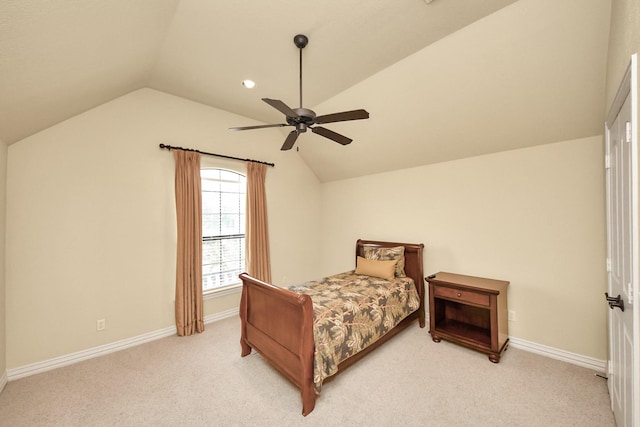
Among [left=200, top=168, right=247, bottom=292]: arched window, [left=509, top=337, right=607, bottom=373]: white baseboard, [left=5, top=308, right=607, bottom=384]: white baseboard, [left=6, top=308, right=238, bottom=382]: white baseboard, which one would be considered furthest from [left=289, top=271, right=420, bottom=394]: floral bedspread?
[left=6, top=308, right=238, bottom=382]: white baseboard

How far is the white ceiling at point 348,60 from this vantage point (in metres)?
1.64

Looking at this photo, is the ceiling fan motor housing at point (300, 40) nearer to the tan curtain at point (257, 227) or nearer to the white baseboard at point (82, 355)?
the tan curtain at point (257, 227)

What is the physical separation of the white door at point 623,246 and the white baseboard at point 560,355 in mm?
542

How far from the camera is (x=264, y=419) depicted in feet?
6.21

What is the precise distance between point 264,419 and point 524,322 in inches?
115

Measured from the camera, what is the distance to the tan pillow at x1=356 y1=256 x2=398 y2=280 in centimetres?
343

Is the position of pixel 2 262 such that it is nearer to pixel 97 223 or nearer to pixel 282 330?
pixel 97 223

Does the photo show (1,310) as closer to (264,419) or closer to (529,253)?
(264,419)

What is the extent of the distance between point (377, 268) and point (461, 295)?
1060 mm

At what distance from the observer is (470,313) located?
3.18 m

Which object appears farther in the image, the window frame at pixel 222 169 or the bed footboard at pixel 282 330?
the window frame at pixel 222 169

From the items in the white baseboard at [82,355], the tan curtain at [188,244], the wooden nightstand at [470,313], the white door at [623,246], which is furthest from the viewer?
the tan curtain at [188,244]

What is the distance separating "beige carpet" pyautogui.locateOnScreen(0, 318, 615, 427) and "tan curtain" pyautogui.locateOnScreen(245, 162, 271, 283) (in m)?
1.39

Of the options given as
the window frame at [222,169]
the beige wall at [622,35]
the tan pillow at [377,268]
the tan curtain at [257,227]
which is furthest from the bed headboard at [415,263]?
the window frame at [222,169]
